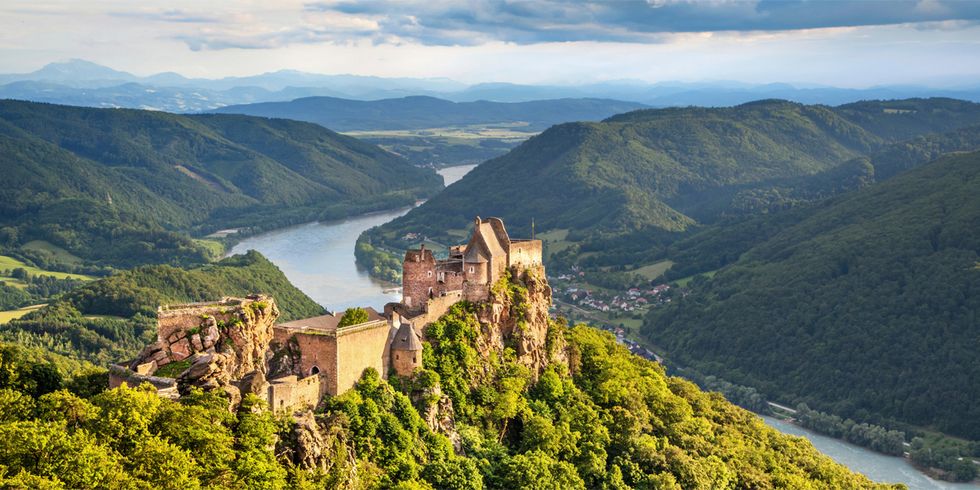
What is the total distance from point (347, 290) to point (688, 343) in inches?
2132

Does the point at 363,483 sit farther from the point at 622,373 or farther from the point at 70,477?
the point at 622,373

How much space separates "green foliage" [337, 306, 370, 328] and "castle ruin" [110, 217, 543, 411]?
0.44 m

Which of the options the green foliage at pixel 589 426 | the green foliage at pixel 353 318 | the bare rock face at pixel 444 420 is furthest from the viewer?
the green foliage at pixel 589 426

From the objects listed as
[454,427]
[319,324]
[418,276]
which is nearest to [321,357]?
[319,324]

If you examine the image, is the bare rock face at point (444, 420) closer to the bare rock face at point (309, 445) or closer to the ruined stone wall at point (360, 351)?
the ruined stone wall at point (360, 351)

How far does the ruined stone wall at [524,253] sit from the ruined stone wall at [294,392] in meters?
21.8

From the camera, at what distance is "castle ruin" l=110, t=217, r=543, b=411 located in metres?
54.5

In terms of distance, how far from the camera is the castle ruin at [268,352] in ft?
179

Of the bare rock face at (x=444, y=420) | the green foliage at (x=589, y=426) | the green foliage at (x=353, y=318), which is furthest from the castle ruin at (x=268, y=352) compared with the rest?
the green foliage at (x=589, y=426)

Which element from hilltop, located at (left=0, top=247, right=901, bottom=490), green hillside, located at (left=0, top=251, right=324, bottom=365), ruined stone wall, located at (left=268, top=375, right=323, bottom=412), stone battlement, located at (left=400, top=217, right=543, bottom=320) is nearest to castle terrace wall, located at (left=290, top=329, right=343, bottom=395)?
ruined stone wall, located at (left=268, top=375, right=323, bottom=412)

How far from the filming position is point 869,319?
163000 millimetres

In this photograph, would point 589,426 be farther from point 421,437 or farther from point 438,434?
point 421,437

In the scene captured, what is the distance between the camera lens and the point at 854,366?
502 ft

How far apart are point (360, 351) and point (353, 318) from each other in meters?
A: 3.76
